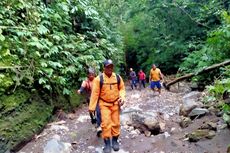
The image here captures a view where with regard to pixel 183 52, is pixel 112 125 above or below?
below

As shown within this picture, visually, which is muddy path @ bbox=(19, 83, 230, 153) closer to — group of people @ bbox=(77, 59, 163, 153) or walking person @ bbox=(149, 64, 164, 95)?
group of people @ bbox=(77, 59, 163, 153)

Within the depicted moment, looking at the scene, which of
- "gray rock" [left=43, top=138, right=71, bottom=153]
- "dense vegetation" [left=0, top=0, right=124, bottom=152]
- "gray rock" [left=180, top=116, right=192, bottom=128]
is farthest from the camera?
"gray rock" [left=180, top=116, right=192, bottom=128]

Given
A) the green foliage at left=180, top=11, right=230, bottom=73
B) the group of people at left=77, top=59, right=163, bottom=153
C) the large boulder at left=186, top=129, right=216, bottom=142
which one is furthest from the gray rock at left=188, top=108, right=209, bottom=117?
the group of people at left=77, top=59, right=163, bottom=153

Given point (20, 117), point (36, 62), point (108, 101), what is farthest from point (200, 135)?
point (36, 62)

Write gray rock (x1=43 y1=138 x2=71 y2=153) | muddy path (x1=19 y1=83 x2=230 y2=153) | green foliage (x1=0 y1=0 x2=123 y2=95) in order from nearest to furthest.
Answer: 1. muddy path (x1=19 y1=83 x2=230 y2=153)
2. gray rock (x1=43 y1=138 x2=71 y2=153)
3. green foliage (x1=0 y1=0 x2=123 y2=95)

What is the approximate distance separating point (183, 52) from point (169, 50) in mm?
1814

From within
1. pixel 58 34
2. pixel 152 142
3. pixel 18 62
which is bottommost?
pixel 152 142

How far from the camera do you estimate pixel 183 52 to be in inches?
946

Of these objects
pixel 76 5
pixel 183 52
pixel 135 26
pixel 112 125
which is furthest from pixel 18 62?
pixel 135 26

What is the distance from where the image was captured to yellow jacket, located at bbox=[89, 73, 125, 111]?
21.3 feet

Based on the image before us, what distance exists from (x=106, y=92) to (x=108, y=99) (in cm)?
16

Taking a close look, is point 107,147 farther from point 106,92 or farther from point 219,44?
point 219,44

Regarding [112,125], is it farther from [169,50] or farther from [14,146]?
[169,50]

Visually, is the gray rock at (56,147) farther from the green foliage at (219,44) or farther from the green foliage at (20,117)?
the green foliage at (219,44)
